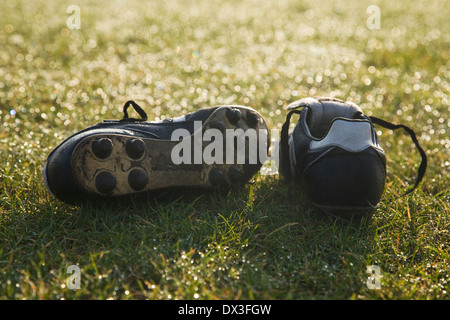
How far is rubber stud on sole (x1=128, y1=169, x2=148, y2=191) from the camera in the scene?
2.58 m

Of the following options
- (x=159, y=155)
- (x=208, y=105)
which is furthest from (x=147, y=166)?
(x=208, y=105)

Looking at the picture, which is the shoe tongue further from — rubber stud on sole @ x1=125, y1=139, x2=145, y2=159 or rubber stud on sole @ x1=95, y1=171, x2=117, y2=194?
rubber stud on sole @ x1=95, y1=171, x2=117, y2=194

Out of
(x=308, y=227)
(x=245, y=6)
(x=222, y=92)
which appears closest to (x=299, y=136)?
(x=308, y=227)

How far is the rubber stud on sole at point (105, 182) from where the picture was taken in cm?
250

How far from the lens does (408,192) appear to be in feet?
9.92

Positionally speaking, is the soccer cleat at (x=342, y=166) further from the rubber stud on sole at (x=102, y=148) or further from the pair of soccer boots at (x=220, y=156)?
the rubber stud on sole at (x=102, y=148)

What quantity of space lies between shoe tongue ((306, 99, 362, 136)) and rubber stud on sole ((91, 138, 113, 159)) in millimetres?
1209

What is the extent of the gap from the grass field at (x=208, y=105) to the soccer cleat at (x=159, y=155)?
A: 17 centimetres

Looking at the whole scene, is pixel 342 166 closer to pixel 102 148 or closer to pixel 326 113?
pixel 326 113

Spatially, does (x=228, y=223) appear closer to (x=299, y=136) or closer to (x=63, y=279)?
(x=299, y=136)

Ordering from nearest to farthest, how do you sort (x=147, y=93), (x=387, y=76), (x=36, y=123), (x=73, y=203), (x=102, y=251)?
(x=102, y=251), (x=73, y=203), (x=36, y=123), (x=147, y=93), (x=387, y=76)

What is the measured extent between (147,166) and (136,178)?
10cm

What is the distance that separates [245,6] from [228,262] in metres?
7.90

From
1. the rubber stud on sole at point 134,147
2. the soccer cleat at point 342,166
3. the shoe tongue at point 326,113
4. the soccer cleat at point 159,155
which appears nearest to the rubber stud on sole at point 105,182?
the soccer cleat at point 159,155
